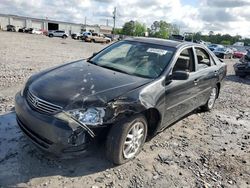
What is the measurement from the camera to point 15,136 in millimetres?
3943

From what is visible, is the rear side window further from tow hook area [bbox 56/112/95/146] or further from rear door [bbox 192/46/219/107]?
tow hook area [bbox 56/112/95/146]

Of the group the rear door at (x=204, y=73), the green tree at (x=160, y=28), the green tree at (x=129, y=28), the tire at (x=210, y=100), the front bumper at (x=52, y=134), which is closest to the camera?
the front bumper at (x=52, y=134)

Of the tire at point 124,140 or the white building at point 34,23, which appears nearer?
the tire at point 124,140

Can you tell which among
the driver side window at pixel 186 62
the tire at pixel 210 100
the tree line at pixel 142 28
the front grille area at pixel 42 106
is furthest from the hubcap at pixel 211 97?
the tree line at pixel 142 28

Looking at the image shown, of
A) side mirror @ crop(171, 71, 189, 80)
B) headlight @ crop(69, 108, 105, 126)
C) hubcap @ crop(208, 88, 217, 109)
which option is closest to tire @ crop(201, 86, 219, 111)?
hubcap @ crop(208, 88, 217, 109)

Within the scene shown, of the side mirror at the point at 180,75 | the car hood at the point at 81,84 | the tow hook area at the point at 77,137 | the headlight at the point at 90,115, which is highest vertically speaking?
the side mirror at the point at 180,75

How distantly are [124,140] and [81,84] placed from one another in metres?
0.93

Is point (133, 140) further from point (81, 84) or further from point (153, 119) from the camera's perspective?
point (81, 84)

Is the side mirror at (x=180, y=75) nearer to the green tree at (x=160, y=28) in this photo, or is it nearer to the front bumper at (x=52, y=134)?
the front bumper at (x=52, y=134)

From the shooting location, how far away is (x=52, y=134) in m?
2.92

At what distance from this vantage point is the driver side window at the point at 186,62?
4360 millimetres

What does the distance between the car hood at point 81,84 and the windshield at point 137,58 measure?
0.24m

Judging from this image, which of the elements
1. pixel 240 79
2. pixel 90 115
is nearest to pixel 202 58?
pixel 90 115

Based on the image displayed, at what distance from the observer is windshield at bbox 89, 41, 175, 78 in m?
4.04
